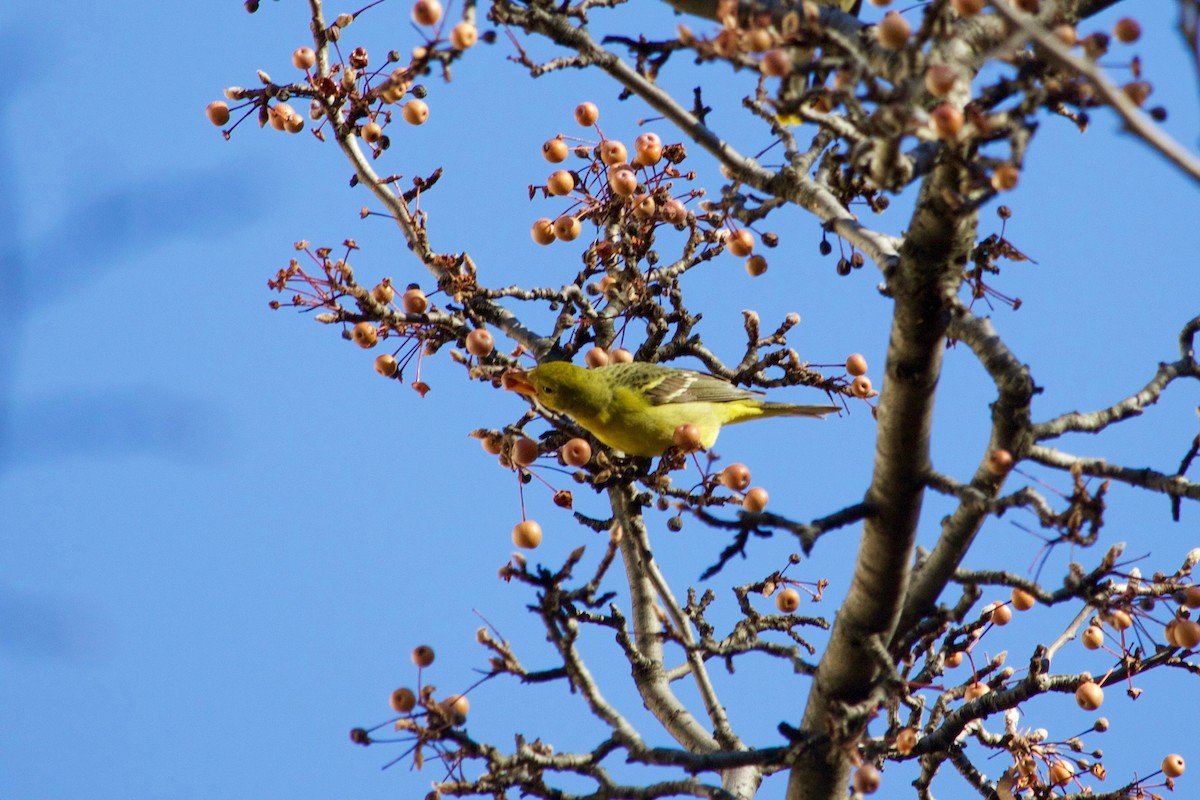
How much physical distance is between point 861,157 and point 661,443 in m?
3.15

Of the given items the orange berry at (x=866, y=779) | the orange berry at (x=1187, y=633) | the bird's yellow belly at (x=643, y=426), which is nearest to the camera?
the orange berry at (x=866, y=779)

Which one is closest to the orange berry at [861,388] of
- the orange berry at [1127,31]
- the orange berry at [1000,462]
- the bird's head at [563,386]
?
the bird's head at [563,386]

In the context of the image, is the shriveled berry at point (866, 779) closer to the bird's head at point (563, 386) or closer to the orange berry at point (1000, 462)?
the orange berry at point (1000, 462)

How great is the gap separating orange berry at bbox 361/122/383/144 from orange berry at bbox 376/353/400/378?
0.97 meters

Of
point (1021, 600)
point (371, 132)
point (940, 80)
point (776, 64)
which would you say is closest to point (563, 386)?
point (371, 132)

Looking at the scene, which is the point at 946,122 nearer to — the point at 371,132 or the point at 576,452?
the point at 576,452

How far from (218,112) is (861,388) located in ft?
10.3

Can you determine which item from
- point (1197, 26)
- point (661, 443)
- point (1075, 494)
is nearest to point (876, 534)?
point (1075, 494)

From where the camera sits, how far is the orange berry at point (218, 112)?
5.05m

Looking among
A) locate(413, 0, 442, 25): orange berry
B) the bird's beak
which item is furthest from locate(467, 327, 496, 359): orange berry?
locate(413, 0, 442, 25): orange berry

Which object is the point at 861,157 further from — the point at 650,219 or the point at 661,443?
the point at 661,443

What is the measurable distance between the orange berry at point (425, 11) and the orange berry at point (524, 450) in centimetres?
161

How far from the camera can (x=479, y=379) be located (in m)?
4.66

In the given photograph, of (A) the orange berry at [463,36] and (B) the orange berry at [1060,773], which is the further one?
(B) the orange berry at [1060,773]
